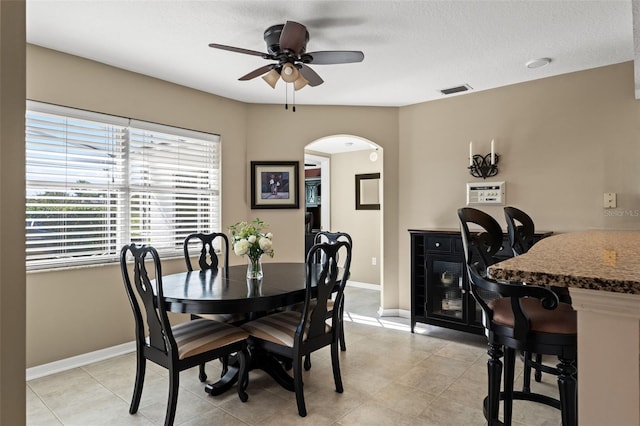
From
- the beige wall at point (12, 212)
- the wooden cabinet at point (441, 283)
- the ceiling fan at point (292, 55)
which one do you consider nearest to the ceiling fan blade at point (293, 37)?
the ceiling fan at point (292, 55)

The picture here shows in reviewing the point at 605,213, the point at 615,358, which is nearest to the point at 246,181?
the point at 605,213

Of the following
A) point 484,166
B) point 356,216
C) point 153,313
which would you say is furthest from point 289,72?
point 356,216

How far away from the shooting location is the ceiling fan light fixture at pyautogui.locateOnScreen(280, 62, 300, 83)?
94.7 inches

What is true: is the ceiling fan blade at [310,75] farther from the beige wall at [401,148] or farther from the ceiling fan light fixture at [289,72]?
the beige wall at [401,148]

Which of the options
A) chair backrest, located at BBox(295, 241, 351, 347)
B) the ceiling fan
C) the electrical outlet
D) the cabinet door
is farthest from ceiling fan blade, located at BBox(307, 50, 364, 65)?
the electrical outlet

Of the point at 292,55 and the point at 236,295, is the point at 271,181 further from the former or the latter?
the point at 236,295

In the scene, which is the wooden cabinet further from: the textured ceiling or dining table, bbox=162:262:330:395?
the textured ceiling

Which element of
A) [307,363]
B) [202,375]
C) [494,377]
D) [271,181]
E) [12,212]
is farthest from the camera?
[271,181]

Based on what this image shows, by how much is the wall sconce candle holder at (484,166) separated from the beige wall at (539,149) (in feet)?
0.22

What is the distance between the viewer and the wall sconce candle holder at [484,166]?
3639 mm

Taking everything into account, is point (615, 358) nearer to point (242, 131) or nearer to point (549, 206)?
point (549, 206)

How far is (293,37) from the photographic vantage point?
2.20m

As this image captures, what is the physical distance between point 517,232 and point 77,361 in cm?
333

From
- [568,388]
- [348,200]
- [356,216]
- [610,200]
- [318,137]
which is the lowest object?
[568,388]
